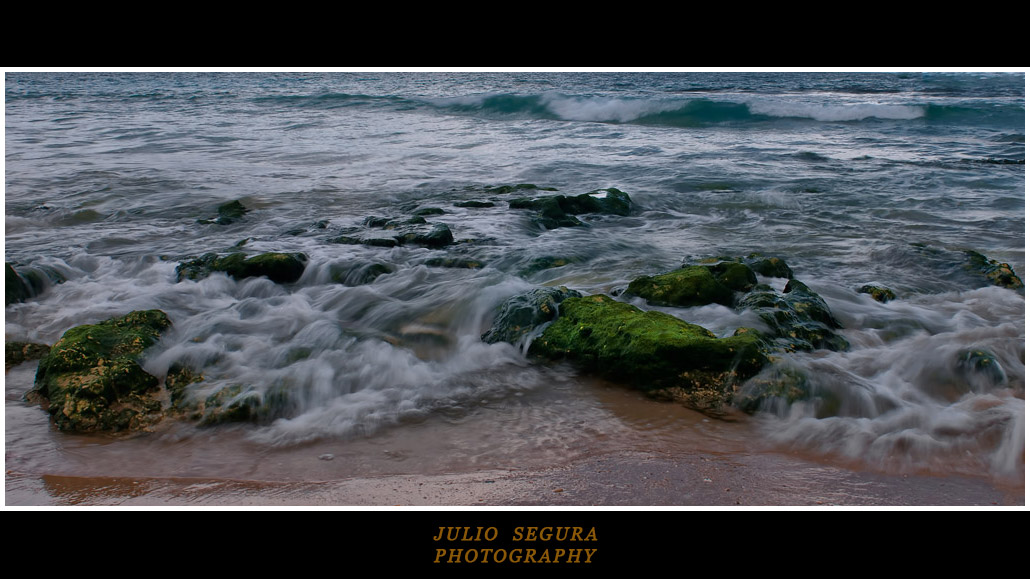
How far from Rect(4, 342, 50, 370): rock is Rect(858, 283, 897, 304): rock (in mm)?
5144

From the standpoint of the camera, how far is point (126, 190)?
8.30 meters

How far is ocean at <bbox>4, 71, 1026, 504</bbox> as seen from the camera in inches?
111


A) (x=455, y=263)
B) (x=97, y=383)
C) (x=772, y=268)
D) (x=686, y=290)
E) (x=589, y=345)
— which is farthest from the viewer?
(x=455, y=263)

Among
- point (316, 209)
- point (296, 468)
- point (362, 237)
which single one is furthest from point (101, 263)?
point (296, 468)

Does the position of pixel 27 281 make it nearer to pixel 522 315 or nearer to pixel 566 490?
pixel 522 315

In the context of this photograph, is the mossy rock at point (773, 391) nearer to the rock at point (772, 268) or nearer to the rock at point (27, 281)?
the rock at point (772, 268)

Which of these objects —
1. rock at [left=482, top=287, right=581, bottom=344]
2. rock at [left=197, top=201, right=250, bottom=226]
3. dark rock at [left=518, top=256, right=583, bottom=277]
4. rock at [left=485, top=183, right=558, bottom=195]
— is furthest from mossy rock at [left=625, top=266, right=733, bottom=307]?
rock at [left=197, top=201, right=250, bottom=226]

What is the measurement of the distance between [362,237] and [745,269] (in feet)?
10.9

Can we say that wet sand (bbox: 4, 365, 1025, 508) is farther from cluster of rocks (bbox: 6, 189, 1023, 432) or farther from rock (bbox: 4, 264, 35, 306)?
rock (bbox: 4, 264, 35, 306)

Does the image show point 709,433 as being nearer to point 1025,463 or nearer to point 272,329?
point 1025,463

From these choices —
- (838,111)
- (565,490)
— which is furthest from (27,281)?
(838,111)

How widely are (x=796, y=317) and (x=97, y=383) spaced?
145 inches

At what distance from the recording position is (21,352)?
3646mm

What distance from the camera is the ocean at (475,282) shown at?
111 inches
